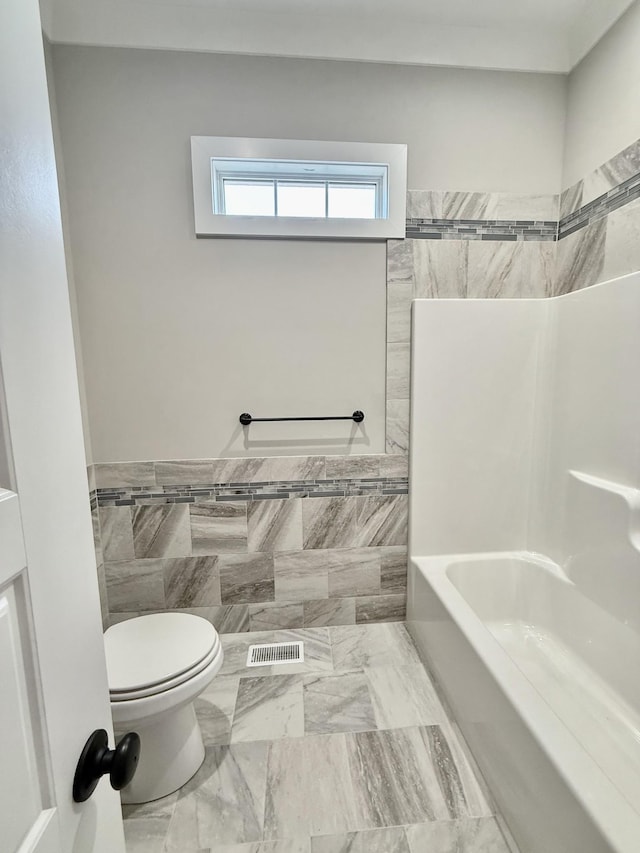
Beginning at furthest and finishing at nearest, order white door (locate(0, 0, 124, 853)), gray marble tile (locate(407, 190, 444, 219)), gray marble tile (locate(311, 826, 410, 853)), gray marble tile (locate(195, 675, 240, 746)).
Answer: gray marble tile (locate(407, 190, 444, 219)), gray marble tile (locate(195, 675, 240, 746)), gray marble tile (locate(311, 826, 410, 853)), white door (locate(0, 0, 124, 853))

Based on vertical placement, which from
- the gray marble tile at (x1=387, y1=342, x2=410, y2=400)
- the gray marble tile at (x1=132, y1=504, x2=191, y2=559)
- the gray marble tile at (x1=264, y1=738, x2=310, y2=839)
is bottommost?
the gray marble tile at (x1=264, y1=738, x2=310, y2=839)

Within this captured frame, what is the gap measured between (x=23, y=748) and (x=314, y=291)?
1768 millimetres

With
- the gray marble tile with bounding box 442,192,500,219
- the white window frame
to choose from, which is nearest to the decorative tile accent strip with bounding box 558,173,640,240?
the gray marble tile with bounding box 442,192,500,219

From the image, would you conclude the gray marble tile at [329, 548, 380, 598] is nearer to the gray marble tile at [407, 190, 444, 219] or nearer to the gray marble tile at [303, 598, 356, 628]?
the gray marble tile at [303, 598, 356, 628]

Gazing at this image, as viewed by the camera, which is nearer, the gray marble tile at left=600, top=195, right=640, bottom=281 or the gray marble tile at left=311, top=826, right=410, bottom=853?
the gray marble tile at left=311, top=826, right=410, bottom=853

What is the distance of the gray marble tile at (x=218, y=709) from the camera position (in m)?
1.47

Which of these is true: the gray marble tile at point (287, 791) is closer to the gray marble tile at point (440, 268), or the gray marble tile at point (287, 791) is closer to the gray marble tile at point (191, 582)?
the gray marble tile at point (191, 582)

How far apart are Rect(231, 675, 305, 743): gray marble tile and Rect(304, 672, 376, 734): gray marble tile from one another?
0.13ft

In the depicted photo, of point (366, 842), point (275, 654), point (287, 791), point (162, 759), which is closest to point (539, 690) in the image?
point (366, 842)

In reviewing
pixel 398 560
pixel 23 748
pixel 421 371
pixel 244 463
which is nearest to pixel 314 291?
pixel 421 371

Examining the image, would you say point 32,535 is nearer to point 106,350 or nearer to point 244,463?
point 244,463

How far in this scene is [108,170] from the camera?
67.1 inches

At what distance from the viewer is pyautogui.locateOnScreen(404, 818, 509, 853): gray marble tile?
111cm

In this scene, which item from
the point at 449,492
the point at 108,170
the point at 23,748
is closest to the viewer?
the point at 23,748
